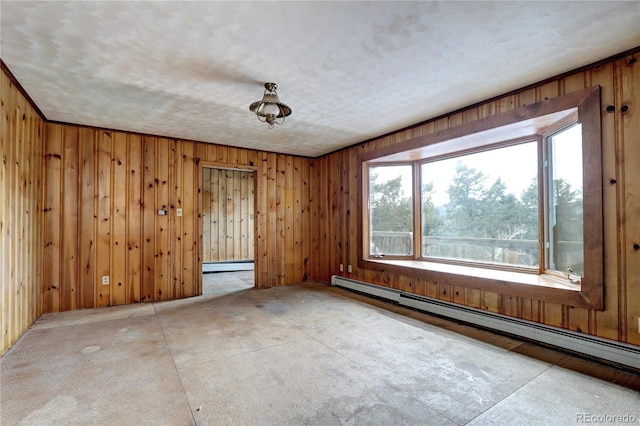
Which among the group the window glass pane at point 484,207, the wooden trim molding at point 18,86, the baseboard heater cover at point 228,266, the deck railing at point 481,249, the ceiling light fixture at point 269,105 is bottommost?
the baseboard heater cover at point 228,266

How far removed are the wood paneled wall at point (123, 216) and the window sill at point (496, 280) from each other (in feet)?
8.51

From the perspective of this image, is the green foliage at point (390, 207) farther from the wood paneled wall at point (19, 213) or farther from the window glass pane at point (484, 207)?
the wood paneled wall at point (19, 213)

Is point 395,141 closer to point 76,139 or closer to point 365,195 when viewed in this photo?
point 365,195

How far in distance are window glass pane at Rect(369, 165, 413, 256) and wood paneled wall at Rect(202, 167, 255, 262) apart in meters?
4.05

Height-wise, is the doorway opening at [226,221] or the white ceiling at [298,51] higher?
the white ceiling at [298,51]

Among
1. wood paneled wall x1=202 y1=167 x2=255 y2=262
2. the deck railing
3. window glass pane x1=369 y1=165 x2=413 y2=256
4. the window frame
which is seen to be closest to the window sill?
the window frame

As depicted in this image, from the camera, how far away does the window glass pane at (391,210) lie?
15.1 ft

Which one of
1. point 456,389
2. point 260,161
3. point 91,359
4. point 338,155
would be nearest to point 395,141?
point 338,155

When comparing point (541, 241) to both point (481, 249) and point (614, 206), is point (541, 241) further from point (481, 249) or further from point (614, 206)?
point (614, 206)

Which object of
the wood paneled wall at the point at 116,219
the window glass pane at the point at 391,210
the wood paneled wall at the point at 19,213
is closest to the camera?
the wood paneled wall at the point at 19,213

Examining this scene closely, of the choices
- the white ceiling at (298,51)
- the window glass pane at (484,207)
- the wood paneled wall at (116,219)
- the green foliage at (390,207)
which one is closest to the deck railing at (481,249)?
the window glass pane at (484,207)

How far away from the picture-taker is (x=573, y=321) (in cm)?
253

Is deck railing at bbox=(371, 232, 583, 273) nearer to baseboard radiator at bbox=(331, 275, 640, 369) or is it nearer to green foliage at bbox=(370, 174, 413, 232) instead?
green foliage at bbox=(370, 174, 413, 232)

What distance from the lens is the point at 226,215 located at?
7605mm
